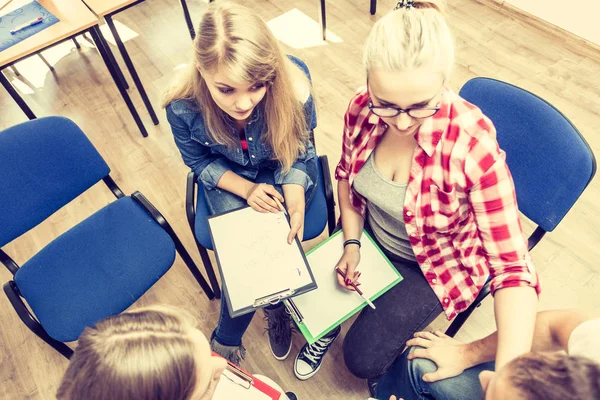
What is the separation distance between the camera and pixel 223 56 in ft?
3.60

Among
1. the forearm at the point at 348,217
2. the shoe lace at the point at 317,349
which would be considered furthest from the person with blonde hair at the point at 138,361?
the shoe lace at the point at 317,349

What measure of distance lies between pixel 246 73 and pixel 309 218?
0.60 meters

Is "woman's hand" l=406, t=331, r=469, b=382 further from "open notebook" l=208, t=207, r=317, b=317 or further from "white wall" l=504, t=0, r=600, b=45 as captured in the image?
"white wall" l=504, t=0, r=600, b=45

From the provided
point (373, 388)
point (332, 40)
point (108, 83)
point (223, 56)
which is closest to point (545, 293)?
point (373, 388)

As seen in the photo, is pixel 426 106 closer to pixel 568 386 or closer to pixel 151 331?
pixel 568 386

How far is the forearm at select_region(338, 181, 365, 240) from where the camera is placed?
139 cm

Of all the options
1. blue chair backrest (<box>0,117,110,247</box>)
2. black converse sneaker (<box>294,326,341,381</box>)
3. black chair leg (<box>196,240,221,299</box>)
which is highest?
blue chair backrest (<box>0,117,110,247</box>)

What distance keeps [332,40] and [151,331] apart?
100.0 inches

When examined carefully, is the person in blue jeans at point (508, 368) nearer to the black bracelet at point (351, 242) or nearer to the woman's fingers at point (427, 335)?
the woman's fingers at point (427, 335)

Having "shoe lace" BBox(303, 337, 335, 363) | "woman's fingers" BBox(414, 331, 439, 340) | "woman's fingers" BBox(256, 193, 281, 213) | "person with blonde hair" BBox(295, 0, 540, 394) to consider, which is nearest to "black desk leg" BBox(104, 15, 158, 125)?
"woman's fingers" BBox(256, 193, 281, 213)

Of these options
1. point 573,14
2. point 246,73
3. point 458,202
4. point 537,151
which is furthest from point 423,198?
point 573,14

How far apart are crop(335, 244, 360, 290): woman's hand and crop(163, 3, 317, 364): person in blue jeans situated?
18 centimetres

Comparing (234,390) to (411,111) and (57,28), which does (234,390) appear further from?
(57,28)

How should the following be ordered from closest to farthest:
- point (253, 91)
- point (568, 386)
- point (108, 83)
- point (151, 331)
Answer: point (568, 386)
point (151, 331)
point (253, 91)
point (108, 83)
